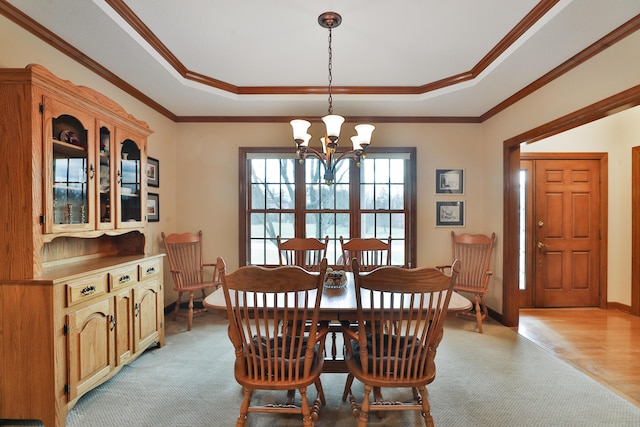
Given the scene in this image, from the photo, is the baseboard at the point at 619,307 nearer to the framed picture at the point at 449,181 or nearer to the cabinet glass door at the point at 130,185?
the framed picture at the point at 449,181

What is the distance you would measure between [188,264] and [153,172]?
122 centimetres

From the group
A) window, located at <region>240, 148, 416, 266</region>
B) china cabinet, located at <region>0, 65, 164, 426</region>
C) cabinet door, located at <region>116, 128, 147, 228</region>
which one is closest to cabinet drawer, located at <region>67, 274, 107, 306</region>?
china cabinet, located at <region>0, 65, 164, 426</region>

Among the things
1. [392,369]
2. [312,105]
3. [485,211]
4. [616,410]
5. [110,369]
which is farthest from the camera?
[485,211]

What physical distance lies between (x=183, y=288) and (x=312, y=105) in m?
2.61

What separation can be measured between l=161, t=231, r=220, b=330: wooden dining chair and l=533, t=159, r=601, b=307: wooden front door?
4.34 m

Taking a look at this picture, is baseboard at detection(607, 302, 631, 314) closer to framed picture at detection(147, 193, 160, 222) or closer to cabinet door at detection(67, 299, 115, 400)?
cabinet door at detection(67, 299, 115, 400)

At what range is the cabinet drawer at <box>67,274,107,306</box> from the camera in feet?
6.02

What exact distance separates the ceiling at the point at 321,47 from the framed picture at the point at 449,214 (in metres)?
1.24

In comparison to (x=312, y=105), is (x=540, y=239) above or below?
below

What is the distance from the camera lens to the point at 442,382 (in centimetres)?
232

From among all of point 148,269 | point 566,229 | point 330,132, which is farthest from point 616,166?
point 148,269

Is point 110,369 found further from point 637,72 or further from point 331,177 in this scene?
point 637,72

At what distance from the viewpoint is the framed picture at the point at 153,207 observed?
11.3 feet

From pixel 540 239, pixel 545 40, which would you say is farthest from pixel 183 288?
pixel 540 239
